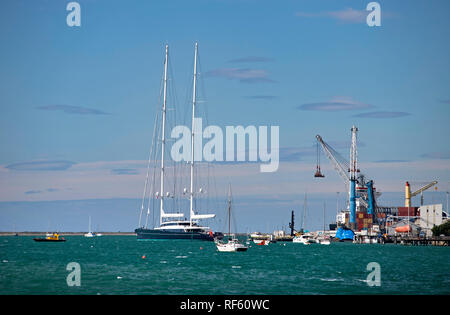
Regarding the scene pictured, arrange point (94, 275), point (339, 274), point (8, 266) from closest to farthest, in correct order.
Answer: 1. point (94, 275)
2. point (339, 274)
3. point (8, 266)

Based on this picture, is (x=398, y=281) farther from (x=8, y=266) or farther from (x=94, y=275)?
(x=8, y=266)

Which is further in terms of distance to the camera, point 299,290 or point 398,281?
point 398,281

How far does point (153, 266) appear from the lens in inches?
3708

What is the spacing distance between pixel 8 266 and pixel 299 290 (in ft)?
163

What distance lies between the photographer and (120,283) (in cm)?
6844

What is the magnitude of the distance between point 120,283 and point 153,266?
25891 millimetres

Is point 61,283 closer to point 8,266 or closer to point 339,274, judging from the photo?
point 8,266
